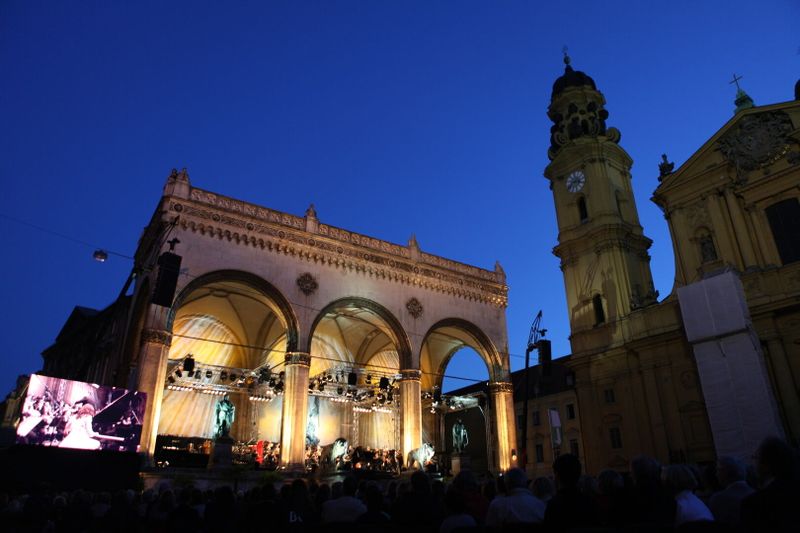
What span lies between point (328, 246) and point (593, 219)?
14.1 m

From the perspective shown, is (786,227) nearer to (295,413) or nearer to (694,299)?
(694,299)

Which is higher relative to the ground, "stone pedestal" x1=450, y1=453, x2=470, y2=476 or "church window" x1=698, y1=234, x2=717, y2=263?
"church window" x1=698, y1=234, x2=717, y2=263

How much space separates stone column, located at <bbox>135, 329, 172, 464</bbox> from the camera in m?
18.3

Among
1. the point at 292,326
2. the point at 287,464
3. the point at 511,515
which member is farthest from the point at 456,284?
the point at 511,515

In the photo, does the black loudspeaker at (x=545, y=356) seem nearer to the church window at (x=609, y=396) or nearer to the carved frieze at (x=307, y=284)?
the church window at (x=609, y=396)

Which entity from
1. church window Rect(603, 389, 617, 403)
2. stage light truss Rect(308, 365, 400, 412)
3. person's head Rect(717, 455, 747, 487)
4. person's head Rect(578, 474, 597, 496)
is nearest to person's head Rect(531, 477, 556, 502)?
person's head Rect(578, 474, 597, 496)

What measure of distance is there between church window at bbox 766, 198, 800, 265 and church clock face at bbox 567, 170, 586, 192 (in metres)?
9.87

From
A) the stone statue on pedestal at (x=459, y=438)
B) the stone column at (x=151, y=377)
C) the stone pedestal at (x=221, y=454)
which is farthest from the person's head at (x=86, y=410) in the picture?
the stone statue on pedestal at (x=459, y=438)

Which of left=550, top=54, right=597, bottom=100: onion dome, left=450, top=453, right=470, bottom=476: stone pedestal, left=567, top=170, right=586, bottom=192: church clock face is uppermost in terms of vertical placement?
left=550, top=54, right=597, bottom=100: onion dome

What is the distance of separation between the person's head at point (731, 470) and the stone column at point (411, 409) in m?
20.0

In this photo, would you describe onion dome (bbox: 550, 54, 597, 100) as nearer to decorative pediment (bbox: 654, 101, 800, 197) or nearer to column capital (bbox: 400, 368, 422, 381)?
decorative pediment (bbox: 654, 101, 800, 197)

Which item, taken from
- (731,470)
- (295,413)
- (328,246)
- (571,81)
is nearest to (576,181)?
(571,81)

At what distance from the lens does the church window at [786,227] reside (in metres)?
21.5

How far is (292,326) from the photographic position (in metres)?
22.8
